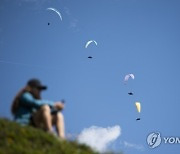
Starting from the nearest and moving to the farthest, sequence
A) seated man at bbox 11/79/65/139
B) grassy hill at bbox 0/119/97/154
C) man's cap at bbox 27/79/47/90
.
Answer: grassy hill at bbox 0/119/97/154 < seated man at bbox 11/79/65/139 < man's cap at bbox 27/79/47/90

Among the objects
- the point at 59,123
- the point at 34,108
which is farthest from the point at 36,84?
the point at 59,123

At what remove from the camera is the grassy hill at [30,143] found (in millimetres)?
9059

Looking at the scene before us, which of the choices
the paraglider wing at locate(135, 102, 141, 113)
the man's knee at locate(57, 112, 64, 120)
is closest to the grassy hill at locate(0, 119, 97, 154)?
the man's knee at locate(57, 112, 64, 120)

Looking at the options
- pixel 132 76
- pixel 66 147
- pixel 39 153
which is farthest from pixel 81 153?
pixel 132 76

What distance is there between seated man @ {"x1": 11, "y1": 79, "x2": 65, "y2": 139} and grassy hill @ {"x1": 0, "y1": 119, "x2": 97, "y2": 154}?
581 millimetres

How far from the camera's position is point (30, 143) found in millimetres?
9508

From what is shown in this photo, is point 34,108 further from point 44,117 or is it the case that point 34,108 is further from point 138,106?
point 138,106

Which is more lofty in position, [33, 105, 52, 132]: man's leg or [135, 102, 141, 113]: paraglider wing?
[135, 102, 141, 113]: paraglider wing

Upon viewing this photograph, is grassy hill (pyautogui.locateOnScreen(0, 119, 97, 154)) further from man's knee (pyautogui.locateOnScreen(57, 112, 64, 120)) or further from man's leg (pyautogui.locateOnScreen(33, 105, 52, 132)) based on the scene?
man's knee (pyautogui.locateOnScreen(57, 112, 64, 120))

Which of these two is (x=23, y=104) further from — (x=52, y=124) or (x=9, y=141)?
(x=9, y=141)

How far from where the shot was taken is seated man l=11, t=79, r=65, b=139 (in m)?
10.7

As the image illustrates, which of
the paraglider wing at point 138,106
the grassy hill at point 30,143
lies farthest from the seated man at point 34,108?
the paraglider wing at point 138,106

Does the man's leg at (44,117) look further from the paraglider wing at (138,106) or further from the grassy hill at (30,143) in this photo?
the paraglider wing at (138,106)

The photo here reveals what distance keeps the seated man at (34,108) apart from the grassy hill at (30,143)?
581 mm
